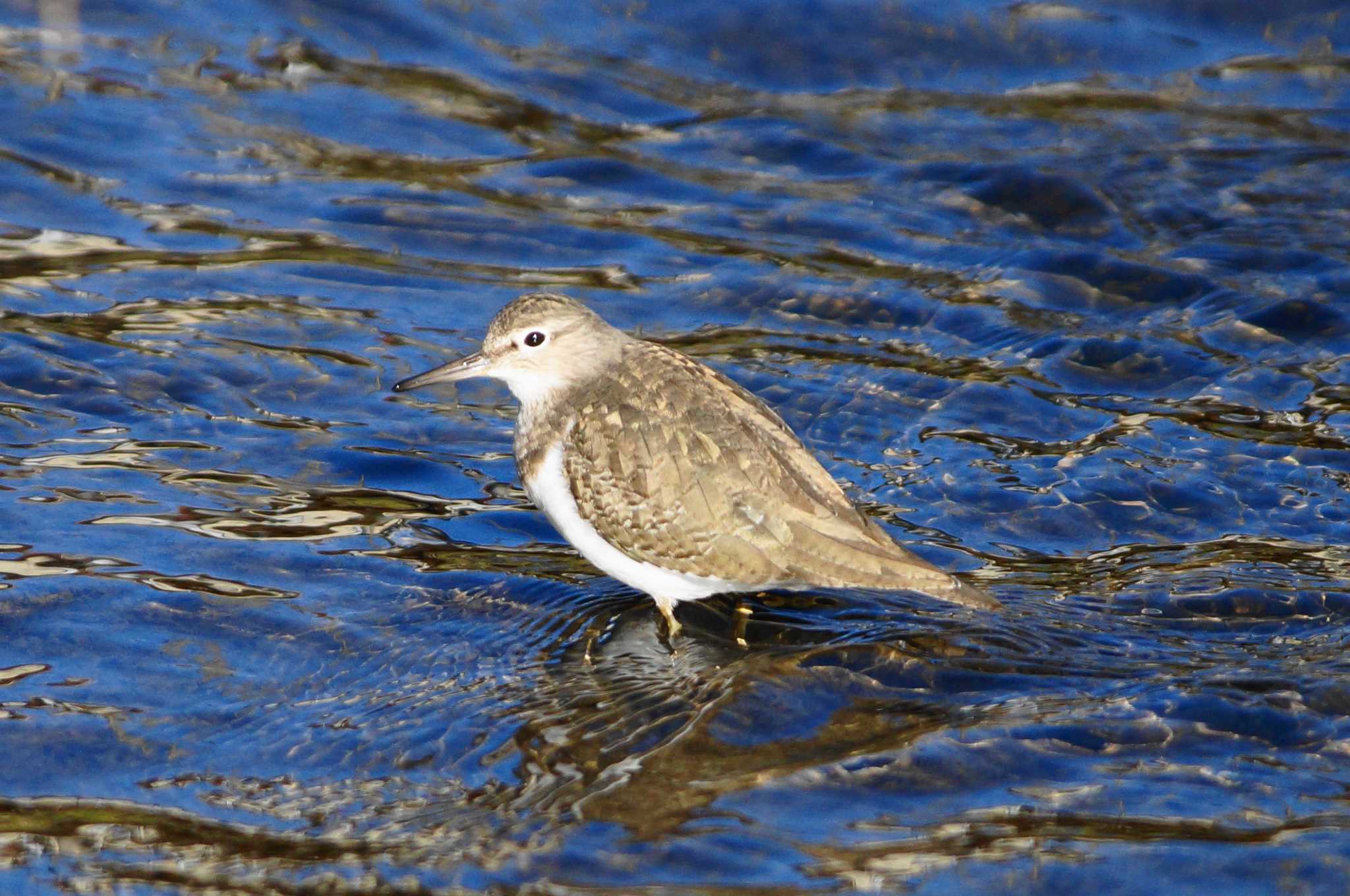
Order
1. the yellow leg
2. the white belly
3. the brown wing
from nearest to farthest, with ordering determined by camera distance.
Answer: the brown wing
the white belly
the yellow leg

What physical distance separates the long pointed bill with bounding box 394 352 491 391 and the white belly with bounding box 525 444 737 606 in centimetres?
79

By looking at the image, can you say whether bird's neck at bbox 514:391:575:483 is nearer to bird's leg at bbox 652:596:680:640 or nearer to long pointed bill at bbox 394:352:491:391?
long pointed bill at bbox 394:352:491:391

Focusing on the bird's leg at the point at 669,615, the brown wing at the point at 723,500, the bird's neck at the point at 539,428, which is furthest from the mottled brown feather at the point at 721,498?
the bird's leg at the point at 669,615

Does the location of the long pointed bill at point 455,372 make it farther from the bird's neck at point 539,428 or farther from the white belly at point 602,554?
the white belly at point 602,554

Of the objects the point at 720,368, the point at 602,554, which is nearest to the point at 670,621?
the point at 602,554

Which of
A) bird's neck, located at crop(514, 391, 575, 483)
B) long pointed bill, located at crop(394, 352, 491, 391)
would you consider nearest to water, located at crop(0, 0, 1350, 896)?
bird's neck, located at crop(514, 391, 575, 483)

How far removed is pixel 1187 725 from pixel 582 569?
9.42 ft

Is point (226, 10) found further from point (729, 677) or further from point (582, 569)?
point (729, 677)

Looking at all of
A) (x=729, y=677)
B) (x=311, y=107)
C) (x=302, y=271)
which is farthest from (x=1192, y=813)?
(x=311, y=107)

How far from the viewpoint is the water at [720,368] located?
5.73 meters

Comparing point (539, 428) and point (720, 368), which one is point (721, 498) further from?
point (720, 368)

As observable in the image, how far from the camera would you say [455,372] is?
7.78m

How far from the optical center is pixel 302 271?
34.6ft

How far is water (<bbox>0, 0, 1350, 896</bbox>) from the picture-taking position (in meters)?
5.73
